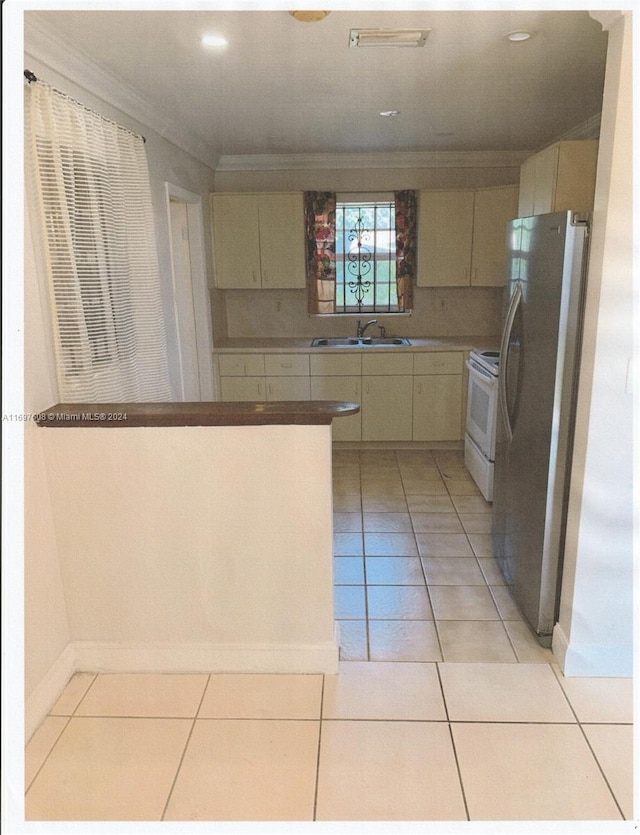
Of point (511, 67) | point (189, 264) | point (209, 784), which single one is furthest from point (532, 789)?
point (189, 264)

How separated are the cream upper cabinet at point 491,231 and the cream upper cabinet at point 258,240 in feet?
4.45

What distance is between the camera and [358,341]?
483 cm

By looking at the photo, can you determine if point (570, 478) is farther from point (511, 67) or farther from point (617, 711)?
point (511, 67)

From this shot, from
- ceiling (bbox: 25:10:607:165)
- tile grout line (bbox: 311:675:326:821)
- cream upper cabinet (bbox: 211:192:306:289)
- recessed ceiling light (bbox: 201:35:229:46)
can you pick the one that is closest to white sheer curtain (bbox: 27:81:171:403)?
ceiling (bbox: 25:10:607:165)

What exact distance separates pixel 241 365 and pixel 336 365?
0.74 metres

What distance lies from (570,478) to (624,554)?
12.3 inches

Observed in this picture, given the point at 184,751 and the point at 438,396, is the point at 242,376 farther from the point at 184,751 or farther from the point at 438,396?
the point at 184,751

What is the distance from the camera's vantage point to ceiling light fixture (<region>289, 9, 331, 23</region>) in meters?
1.86

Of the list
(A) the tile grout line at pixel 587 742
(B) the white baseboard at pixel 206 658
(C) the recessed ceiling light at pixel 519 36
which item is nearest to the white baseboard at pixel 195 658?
(B) the white baseboard at pixel 206 658

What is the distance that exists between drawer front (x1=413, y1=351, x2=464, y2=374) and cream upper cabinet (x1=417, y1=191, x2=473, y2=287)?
0.65 metres

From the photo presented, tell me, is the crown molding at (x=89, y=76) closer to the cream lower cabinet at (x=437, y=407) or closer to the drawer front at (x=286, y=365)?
the drawer front at (x=286, y=365)

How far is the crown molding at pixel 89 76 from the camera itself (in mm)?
1977

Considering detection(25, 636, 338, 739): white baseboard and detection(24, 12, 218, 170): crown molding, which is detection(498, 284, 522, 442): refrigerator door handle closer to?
detection(25, 636, 338, 739): white baseboard

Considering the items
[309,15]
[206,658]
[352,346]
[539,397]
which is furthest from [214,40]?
[352,346]
